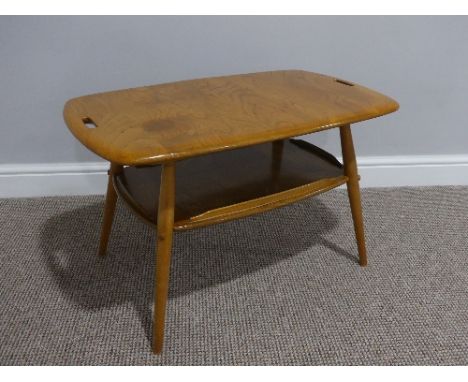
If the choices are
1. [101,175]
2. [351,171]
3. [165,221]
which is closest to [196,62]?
[101,175]

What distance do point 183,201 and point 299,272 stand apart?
44cm

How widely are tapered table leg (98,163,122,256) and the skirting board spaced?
1.24ft

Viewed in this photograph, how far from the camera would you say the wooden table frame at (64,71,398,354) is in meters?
0.87

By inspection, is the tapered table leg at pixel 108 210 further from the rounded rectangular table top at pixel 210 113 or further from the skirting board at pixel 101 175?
the skirting board at pixel 101 175

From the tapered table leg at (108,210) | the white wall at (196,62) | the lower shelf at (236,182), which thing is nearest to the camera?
the lower shelf at (236,182)

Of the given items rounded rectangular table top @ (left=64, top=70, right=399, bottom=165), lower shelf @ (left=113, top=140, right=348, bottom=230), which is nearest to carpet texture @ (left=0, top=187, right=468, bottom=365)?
lower shelf @ (left=113, top=140, right=348, bottom=230)

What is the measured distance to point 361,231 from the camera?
129cm

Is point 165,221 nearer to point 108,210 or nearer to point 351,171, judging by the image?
point 108,210

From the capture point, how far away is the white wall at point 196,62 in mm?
1438

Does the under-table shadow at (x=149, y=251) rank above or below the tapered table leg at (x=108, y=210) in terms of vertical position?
below

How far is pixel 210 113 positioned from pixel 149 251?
551 millimetres

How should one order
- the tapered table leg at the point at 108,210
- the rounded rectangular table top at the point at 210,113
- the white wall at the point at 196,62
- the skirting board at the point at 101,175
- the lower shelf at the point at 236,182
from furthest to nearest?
the skirting board at the point at 101,175 → the white wall at the point at 196,62 → the tapered table leg at the point at 108,210 → the lower shelf at the point at 236,182 → the rounded rectangular table top at the point at 210,113

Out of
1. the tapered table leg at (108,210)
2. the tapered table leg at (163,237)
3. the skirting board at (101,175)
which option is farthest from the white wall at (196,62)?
the tapered table leg at (163,237)

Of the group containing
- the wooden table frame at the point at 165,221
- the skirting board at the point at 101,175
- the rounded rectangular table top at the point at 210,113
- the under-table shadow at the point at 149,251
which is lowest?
the under-table shadow at the point at 149,251
